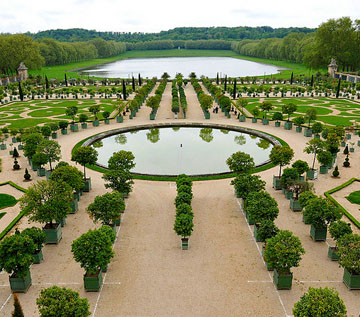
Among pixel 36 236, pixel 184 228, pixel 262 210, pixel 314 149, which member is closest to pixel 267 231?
pixel 262 210

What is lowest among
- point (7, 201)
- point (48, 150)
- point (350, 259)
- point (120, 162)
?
point (7, 201)

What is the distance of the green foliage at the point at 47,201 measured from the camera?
58.7 feet

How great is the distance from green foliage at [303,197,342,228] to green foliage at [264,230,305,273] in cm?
352

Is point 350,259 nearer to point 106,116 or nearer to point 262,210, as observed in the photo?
point 262,210

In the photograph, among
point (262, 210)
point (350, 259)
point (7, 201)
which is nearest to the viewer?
point (350, 259)

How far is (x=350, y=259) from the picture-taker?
1430 centimetres

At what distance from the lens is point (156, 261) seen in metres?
16.9

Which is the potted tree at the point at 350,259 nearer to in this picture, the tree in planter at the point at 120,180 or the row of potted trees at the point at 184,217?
the row of potted trees at the point at 184,217

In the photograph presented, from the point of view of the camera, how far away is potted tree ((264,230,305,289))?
14.5 meters

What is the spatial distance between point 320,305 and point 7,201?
68.7 ft

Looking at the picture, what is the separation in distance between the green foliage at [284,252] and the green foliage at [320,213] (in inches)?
139

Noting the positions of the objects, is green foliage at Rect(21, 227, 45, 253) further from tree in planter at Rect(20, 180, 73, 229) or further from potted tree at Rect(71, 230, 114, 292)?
potted tree at Rect(71, 230, 114, 292)

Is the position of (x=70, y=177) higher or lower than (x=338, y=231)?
higher

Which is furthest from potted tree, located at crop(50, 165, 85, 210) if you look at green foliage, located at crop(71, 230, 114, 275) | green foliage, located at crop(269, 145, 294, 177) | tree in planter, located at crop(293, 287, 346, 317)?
tree in planter, located at crop(293, 287, 346, 317)
